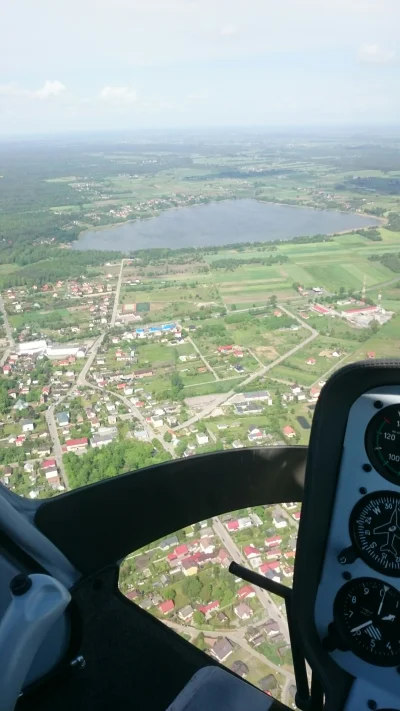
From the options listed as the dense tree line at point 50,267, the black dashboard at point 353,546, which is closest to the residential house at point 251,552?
the black dashboard at point 353,546

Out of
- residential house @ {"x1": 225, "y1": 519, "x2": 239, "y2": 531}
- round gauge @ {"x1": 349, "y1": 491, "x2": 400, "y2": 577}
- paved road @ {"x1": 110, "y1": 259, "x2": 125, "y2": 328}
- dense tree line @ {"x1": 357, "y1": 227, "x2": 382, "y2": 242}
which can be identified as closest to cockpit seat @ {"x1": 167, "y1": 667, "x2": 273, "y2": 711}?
round gauge @ {"x1": 349, "y1": 491, "x2": 400, "y2": 577}

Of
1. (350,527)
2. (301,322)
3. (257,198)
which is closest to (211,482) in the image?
(350,527)

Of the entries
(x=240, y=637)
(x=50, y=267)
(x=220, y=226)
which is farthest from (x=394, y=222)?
(x=240, y=637)

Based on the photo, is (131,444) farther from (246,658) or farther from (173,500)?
(246,658)

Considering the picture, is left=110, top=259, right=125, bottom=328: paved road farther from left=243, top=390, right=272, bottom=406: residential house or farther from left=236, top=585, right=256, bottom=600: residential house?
left=236, top=585, right=256, bottom=600: residential house

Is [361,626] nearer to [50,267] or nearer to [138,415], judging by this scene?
[138,415]
